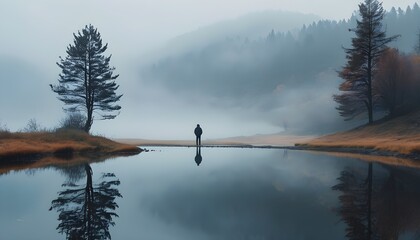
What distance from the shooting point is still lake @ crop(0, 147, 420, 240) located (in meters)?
8.76

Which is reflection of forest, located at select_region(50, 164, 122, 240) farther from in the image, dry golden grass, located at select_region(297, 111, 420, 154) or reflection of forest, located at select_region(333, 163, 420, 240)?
dry golden grass, located at select_region(297, 111, 420, 154)

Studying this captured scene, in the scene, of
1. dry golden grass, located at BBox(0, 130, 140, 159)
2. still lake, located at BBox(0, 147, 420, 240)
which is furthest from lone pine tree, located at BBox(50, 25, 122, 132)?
still lake, located at BBox(0, 147, 420, 240)

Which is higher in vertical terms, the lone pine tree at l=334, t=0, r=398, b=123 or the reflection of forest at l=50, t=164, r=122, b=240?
the lone pine tree at l=334, t=0, r=398, b=123

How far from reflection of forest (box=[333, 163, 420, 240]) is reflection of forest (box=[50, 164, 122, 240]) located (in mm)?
5657

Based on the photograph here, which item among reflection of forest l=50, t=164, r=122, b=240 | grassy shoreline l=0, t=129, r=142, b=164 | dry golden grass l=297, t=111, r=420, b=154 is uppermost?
dry golden grass l=297, t=111, r=420, b=154

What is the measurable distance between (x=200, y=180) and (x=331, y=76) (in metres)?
158

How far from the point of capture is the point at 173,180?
17.7 metres

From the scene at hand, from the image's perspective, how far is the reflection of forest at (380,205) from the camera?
873 centimetres

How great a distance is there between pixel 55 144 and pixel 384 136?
3577 centimetres

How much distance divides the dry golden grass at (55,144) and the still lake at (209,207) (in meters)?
12.1

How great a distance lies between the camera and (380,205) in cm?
1147

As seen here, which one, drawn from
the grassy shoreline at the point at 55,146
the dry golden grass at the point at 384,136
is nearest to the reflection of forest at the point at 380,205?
the dry golden grass at the point at 384,136

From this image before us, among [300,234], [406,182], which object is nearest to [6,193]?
[300,234]

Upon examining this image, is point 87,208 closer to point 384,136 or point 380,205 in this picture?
point 380,205
